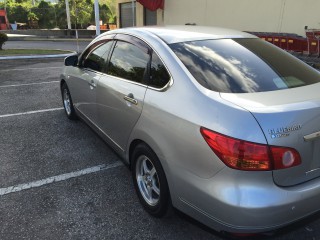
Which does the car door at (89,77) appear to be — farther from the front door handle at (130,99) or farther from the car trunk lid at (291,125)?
the car trunk lid at (291,125)

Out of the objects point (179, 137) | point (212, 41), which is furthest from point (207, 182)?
point (212, 41)

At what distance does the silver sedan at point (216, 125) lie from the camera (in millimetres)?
1998

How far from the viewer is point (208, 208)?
215 cm

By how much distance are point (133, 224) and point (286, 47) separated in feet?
35.5

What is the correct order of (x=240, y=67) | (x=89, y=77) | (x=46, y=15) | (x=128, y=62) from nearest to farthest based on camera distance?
1. (x=240, y=67)
2. (x=128, y=62)
3. (x=89, y=77)
4. (x=46, y=15)

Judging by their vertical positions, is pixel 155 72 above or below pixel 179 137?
above

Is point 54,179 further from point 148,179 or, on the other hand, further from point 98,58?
point 98,58

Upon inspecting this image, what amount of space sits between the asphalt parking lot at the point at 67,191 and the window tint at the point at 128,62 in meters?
1.23

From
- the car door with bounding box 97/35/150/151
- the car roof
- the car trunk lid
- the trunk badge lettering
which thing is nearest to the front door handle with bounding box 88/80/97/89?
the car door with bounding box 97/35/150/151

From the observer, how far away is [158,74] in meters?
2.78

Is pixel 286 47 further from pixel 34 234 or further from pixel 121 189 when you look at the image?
pixel 34 234

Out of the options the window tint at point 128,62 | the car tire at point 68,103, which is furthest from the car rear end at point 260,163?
the car tire at point 68,103

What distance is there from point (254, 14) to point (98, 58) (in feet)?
44.0

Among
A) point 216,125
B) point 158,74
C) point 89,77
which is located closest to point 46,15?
point 89,77
